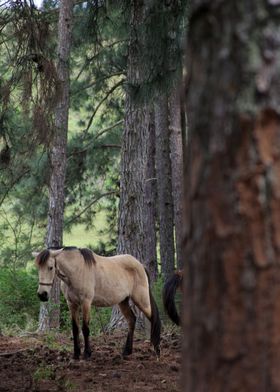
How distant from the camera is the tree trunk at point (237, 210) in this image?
2232 millimetres

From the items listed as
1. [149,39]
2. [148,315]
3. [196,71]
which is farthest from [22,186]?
[196,71]

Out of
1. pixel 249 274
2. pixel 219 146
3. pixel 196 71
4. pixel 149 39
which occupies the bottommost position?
pixel 249 274

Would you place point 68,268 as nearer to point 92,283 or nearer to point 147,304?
point 92,283

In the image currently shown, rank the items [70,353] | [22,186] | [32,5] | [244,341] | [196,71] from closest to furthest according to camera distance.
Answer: [244,341]
[196,71]
[32,5]
[70,353]
[22,186]

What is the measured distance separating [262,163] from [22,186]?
18946 millimetres

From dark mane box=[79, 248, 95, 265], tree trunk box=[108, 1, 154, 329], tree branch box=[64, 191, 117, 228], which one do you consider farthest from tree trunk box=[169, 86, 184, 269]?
dark mane box=[79, 248, 95, 265]

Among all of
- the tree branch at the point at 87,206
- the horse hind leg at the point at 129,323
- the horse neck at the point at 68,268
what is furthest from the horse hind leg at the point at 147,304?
the tree branch at the point at 87,206

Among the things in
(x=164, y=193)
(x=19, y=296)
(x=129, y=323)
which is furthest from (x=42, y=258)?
(x=164, y=193)

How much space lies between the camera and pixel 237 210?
2.27 meters

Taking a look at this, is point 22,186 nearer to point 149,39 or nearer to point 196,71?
point 149,39

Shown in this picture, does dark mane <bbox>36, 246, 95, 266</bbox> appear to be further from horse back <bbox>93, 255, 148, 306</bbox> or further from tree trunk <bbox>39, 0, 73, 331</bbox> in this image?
tree trunk <bbox>39, 0, 73, 331</bbox>

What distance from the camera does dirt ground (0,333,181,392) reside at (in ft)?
23.1

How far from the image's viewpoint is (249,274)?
2.24 meters

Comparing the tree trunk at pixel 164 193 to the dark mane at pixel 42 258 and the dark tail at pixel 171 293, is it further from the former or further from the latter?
the dark mane at pixel 42 258
